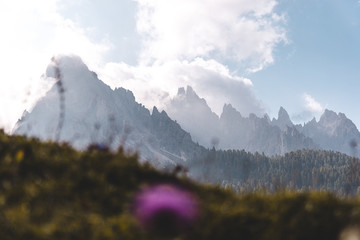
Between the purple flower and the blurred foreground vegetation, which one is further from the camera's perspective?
the purple flower

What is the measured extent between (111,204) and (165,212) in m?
0.86

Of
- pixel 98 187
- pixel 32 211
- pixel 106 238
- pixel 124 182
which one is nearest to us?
pixel 106 238

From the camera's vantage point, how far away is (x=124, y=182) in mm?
5371

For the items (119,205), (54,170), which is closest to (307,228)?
(119,205)

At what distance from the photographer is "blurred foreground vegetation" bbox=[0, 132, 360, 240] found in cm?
400

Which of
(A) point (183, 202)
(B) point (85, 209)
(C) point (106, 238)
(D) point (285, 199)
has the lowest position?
(C) point (106, 238)

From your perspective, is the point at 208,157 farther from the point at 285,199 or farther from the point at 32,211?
the point at 32,211

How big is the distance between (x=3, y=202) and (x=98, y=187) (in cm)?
130

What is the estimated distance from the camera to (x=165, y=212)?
4.48 m

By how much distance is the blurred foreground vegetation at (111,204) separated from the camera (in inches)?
158

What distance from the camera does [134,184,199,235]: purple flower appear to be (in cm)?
430

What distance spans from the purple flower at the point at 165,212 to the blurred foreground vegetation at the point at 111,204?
121 mm

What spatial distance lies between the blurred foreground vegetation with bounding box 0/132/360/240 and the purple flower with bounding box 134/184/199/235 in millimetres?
121

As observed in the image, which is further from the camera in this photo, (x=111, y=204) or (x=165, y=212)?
(x=111, y=204)
